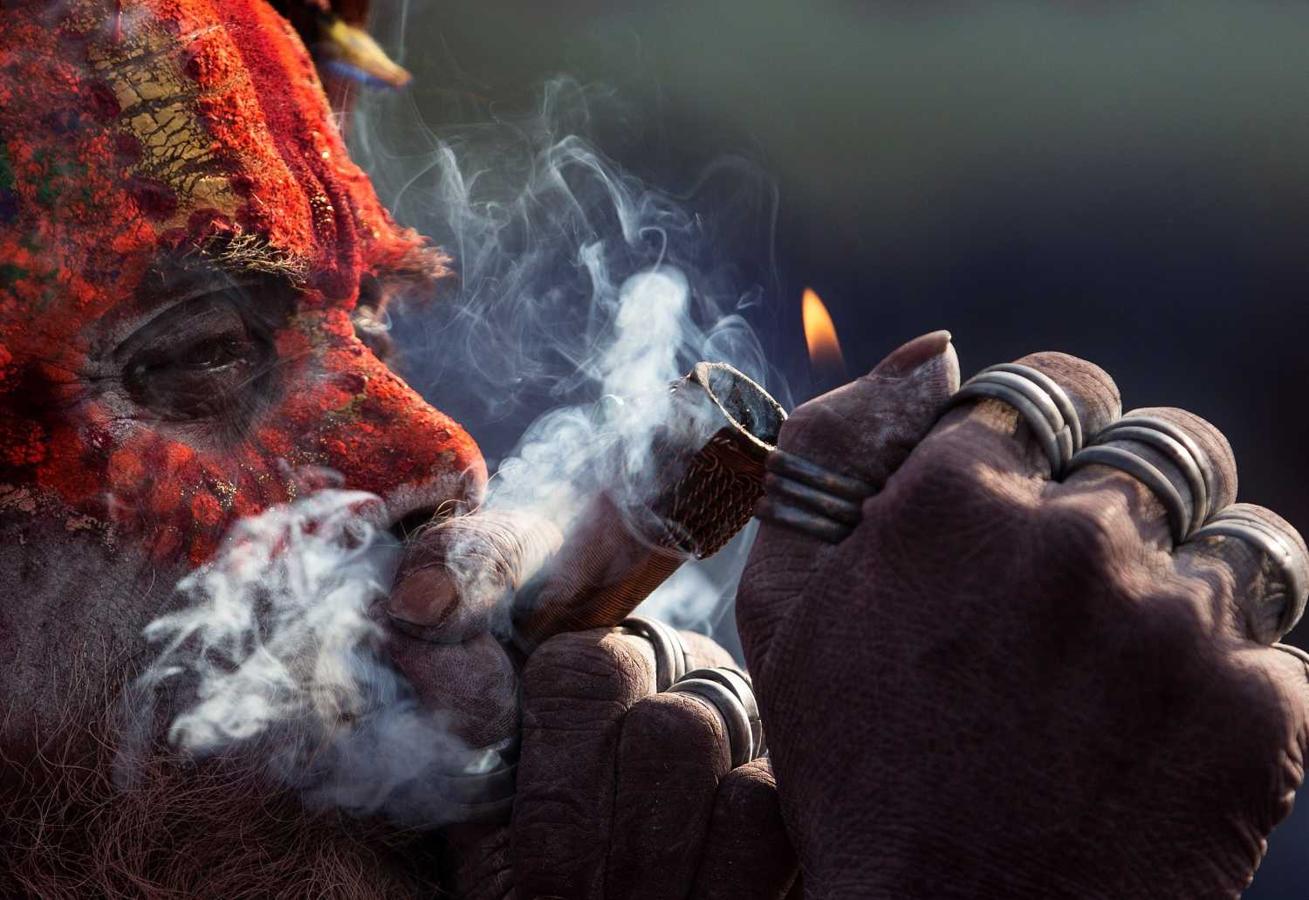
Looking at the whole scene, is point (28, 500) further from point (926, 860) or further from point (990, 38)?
point (990, 38)

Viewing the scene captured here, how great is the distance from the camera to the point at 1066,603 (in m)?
0.85

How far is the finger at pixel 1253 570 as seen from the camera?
883 mm

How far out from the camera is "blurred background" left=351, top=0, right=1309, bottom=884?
200cm

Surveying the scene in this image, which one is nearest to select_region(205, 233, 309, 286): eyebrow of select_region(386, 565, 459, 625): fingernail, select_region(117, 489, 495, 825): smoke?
select_region(117, 489, 495, 825): smoke

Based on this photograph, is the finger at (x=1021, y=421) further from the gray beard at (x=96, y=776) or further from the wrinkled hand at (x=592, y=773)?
the gray beard at (x=96, y=776)

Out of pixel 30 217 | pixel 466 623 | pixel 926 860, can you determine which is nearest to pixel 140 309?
pixel 30 217

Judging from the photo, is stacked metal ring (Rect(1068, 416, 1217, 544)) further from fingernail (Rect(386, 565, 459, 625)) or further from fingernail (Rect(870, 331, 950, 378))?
fingernail (Rect(386, 565, 459, 625))

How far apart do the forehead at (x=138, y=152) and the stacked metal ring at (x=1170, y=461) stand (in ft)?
2.64

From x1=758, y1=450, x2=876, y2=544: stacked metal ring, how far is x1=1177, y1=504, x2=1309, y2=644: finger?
0.26 meters

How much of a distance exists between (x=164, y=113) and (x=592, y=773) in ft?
2.53

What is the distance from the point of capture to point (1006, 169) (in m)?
2.07

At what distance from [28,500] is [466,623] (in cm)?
43

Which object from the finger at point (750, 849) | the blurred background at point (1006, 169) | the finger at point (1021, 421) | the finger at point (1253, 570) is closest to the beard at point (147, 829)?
the finger at point (750, 849)

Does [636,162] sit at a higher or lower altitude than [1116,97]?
lower
